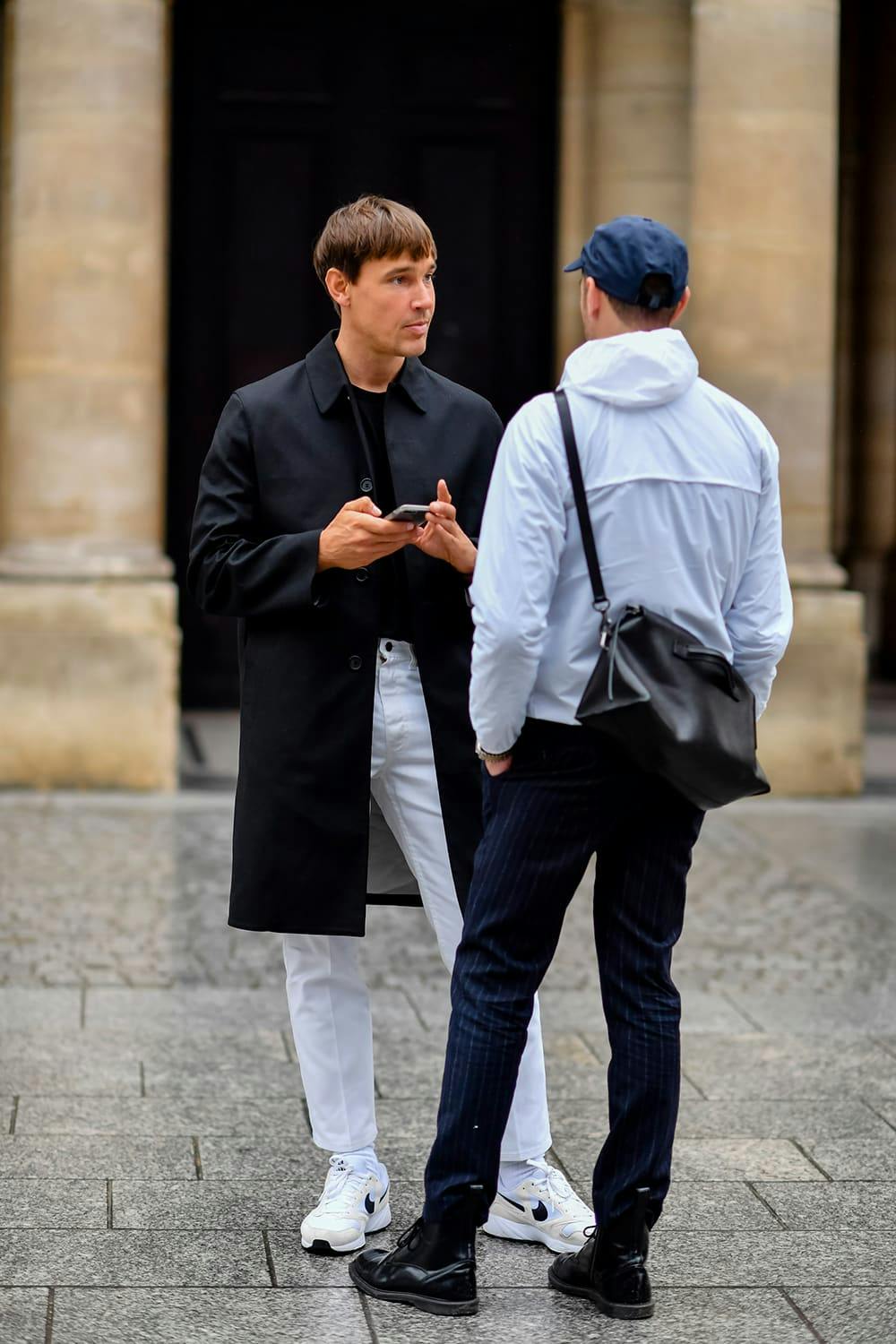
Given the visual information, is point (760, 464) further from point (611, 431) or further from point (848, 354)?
point (848, 354)

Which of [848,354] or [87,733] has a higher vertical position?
[848,354]

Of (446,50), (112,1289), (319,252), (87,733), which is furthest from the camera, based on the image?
(446,50)

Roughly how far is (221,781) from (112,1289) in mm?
6169

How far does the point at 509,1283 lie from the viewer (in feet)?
12.2

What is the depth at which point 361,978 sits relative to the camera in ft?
12.9

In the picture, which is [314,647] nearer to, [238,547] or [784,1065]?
[238,547]

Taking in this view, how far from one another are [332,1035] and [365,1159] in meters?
0.25

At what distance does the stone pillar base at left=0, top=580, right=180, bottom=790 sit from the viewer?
372 inches

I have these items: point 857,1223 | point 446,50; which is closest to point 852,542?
point 446,50

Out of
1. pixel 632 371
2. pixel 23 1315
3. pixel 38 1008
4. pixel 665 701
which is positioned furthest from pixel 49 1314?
pixel 38 1008

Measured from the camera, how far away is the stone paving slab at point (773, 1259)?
3.76m

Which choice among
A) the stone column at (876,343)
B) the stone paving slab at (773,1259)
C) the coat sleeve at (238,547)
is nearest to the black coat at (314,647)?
the coat sleeve at (238,547)

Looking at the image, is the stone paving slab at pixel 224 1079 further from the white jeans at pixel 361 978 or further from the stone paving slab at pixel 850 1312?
the stone paving slab at pixel 850 1312

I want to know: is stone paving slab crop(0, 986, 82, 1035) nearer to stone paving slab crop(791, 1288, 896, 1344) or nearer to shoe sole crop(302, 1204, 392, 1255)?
shoe sole crop(302, 1204, 392, 1255)
